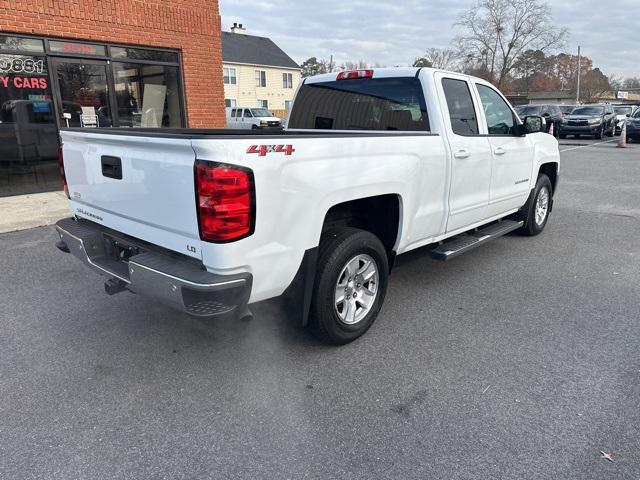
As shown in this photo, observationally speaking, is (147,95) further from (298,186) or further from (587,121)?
(587,121)

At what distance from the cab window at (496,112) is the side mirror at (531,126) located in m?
0.10

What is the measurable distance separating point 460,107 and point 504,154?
91 centimetres

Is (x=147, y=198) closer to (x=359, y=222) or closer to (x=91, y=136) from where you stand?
(x=91, y=136)

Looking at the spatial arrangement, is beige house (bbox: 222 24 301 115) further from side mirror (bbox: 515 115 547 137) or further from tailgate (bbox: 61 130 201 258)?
tailgate (bbox: 61 130 201 258)

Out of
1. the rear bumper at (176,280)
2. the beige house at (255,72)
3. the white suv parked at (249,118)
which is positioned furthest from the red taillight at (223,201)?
the beige house at (255,72)

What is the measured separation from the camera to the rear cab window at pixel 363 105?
420cm

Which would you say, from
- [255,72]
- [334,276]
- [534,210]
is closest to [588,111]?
[534,210]

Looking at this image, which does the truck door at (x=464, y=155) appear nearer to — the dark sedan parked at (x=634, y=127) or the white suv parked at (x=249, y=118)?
the dark sedan parked at (x=634, y=127)

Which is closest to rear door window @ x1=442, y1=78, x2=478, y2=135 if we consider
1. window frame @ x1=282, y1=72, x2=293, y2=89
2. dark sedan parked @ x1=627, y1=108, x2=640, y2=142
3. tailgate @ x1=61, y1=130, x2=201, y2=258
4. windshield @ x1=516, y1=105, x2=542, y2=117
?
tailgate @ x1=61, y1=130, x2=201, y2=258

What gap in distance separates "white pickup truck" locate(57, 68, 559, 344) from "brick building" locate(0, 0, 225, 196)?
605 centimetres

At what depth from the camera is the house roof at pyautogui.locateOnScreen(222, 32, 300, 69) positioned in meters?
40.1

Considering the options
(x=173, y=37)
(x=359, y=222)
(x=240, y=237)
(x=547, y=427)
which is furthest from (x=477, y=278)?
(x=173, y=37)

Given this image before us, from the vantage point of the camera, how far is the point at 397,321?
3.96 meters

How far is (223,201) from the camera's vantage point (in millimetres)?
2502
